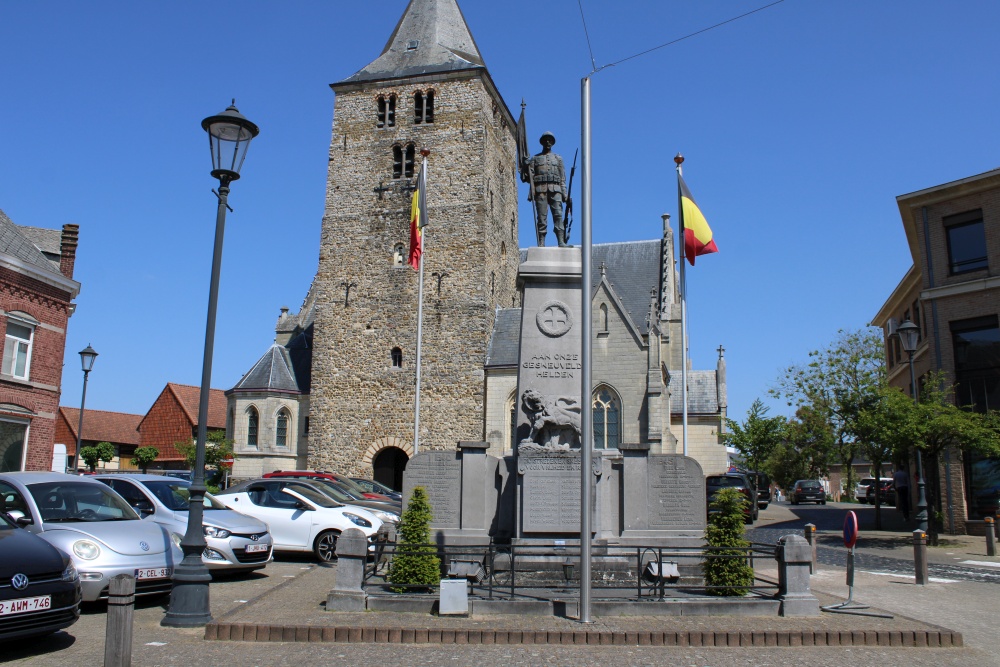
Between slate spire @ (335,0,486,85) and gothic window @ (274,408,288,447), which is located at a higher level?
slate spire @ (335,0,486,85)

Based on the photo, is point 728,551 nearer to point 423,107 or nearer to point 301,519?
point 301,519

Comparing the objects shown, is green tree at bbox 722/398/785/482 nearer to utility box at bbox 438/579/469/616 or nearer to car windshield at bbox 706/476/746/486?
car windshield at bbox 706/476/746/486

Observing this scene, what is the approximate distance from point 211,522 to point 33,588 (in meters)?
4.61

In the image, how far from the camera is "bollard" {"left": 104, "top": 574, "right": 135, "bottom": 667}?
21.0ft

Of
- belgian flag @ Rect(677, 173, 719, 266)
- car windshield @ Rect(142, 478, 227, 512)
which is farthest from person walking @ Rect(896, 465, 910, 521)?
car windshield @ Rect(142, 478, 227, 512)

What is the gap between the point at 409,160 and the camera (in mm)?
38875

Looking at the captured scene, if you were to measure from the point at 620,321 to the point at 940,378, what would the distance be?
45.4 feet

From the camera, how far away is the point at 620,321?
108 feet

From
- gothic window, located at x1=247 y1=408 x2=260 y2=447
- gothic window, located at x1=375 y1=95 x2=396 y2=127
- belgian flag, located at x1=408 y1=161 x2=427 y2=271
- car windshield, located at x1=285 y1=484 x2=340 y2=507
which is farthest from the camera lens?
gothic window, located at x1=375 y1=95 x2=396 y2=127

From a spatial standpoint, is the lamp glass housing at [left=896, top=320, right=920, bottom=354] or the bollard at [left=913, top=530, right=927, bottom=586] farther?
the lamp glass housing at [left=896, top=320, right=920, bottom=354]

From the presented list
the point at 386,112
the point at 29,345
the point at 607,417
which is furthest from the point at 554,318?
the point at 386,112

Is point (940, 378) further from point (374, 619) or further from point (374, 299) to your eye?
point (374, 299)

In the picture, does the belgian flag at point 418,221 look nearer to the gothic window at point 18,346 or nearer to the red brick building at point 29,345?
the red brick building at point 29,345

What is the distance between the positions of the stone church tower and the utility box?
2663 cm
